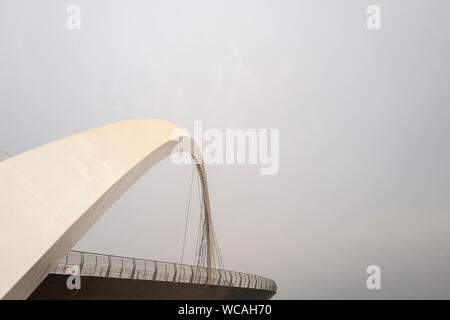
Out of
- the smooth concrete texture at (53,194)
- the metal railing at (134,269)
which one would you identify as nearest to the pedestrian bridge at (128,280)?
the metal railing at (134,269)

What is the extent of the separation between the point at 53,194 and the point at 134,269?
32.7ft

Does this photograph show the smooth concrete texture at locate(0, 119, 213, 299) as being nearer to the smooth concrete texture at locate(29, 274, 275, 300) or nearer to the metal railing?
the metal railing

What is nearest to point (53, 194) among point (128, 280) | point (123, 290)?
point (128, 280)

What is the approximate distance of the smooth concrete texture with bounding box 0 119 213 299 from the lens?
760cm

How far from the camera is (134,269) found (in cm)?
1811

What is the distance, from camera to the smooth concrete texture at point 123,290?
580 inches

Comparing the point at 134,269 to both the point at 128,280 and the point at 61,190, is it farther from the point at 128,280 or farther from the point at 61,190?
the point at 61,190

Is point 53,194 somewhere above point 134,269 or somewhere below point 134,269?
above

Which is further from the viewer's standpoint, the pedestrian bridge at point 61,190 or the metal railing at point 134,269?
the metal railing at point 134,269

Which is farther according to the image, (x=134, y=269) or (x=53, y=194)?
(x=134, y=269)

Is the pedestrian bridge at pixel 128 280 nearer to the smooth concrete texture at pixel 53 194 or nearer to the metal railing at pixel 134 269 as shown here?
the metal railing at pixel 134 269

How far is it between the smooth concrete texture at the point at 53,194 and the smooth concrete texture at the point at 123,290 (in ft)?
18.7
